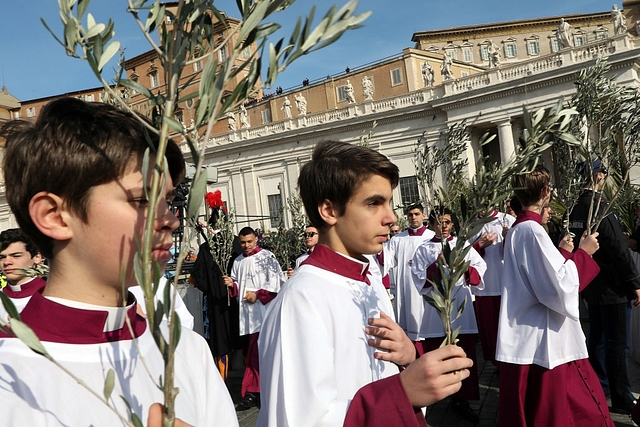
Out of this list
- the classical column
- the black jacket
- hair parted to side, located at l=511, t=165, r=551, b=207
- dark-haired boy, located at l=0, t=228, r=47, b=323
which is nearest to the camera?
hair parted to side, located at l=511, t=165, r=551, b=207

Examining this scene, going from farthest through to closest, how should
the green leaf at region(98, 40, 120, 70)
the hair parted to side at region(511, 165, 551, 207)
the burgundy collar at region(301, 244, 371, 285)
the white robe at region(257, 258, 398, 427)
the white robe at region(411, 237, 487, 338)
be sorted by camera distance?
the white robe at region(411, 237, 487, 338) → the hair parted to side at region(511, 165, 551, 207) → the burgundy collar at region(301, 244, 371, 285) → the white robe at region(257, 258, 398, 427) → the green leaf at region(98, 40, 120, 70)

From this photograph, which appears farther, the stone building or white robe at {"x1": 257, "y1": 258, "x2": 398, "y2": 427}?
the stone building

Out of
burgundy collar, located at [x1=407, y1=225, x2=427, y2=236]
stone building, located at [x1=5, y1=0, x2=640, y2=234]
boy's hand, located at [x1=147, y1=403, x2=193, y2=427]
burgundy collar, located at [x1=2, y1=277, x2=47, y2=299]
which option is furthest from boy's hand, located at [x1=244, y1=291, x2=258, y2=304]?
stone building, located at [x1=5, y1=0, x2=640, y2=234]

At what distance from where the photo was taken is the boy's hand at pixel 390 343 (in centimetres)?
199

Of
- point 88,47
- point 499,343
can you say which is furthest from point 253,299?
point 88,47

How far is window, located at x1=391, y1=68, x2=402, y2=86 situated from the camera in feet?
149

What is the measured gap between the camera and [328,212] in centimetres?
250

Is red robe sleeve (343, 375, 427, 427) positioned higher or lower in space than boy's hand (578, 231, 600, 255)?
lower

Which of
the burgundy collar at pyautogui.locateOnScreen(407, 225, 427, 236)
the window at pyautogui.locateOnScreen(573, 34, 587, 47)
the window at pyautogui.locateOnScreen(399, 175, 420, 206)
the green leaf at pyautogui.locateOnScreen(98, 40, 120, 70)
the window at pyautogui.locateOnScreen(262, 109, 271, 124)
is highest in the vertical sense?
the window at pyautogui.locateOnScreen(573, 34, 587, 47)

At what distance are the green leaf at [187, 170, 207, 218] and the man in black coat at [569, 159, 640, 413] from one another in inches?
205

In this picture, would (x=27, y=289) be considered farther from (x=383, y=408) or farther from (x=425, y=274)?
(x=425, y=274)

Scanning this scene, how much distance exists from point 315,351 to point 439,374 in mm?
516

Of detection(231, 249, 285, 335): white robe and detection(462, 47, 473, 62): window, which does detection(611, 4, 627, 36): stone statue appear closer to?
detection(231, 249, 285, 335): white robe

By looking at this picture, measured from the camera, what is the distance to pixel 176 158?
1601 millimetres
